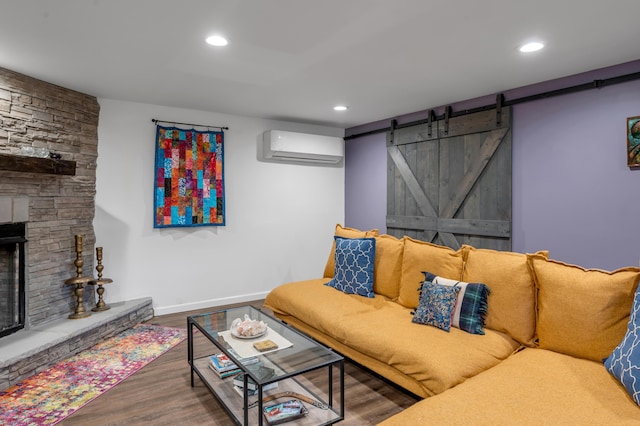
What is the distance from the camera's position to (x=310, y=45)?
2.56 meters

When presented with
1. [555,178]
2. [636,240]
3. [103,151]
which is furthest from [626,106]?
[103,151]

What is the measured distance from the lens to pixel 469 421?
1534 millimetres

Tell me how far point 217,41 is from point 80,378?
2559mm

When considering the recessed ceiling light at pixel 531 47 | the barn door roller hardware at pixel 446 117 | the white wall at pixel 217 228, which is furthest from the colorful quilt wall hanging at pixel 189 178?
the recessed ceiling light at pixel 531 47

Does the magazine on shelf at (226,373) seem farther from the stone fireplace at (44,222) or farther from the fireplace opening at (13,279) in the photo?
the fireplace opening at (13,279)

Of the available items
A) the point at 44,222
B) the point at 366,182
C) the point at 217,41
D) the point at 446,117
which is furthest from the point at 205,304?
the point at 446,117

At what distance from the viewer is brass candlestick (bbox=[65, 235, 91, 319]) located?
136 inches

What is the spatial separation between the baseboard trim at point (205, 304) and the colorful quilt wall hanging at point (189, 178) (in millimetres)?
932

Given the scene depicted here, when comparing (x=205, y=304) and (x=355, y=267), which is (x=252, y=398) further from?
(x=205, y=304)

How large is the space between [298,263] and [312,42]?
3.34 metres

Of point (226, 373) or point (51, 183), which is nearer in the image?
point (226, 373)

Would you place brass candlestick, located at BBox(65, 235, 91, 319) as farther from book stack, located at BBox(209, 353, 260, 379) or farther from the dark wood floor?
book stack, located at BBox(209, 353, 260, 379)

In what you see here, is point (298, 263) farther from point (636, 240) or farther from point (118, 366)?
point (636, 240)

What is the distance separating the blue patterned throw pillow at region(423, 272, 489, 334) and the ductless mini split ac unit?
2982 millimetres
